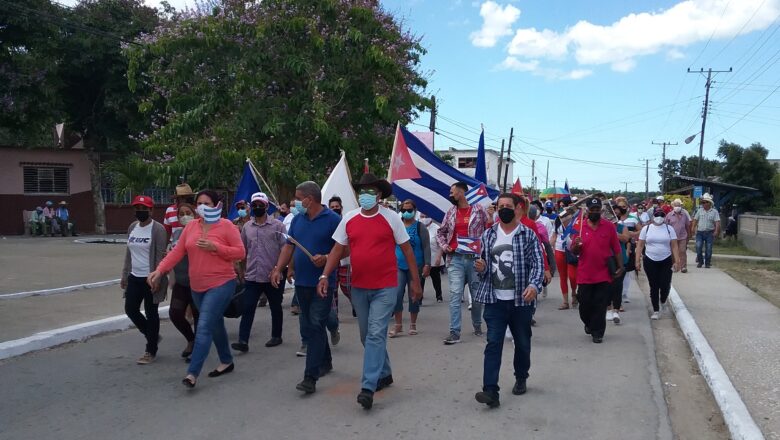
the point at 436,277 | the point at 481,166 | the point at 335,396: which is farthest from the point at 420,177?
the point at 335,396

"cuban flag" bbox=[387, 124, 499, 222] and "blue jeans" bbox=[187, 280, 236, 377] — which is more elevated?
"cuban flag" bbox=[387, 124, 499, 222]

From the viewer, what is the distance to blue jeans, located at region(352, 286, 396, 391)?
5.28 metres

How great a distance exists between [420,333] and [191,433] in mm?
4192

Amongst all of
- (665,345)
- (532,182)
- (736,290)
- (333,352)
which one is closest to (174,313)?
(333,352)

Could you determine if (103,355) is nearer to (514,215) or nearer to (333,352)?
(333,352)

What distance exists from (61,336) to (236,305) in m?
2.31

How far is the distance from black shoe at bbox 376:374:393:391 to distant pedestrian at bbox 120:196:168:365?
241cm

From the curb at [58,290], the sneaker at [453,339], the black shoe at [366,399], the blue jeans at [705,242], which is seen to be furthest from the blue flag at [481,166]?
the blue jeans at [705,242]

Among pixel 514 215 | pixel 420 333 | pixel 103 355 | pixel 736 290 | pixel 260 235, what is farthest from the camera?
pixel 736 290

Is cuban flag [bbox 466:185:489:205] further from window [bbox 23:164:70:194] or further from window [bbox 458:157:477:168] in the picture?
window [bbox 458:157:477:168]

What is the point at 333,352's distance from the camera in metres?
7.40

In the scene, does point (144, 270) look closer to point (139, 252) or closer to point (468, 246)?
point (139, 252)

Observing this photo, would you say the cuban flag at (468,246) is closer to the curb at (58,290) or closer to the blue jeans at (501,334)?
the blue jeans at (501,334)

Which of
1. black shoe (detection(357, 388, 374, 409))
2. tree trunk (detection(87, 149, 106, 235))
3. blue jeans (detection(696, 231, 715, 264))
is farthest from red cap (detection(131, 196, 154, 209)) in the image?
tree trunk (detection(87, 149, 106, 235))
